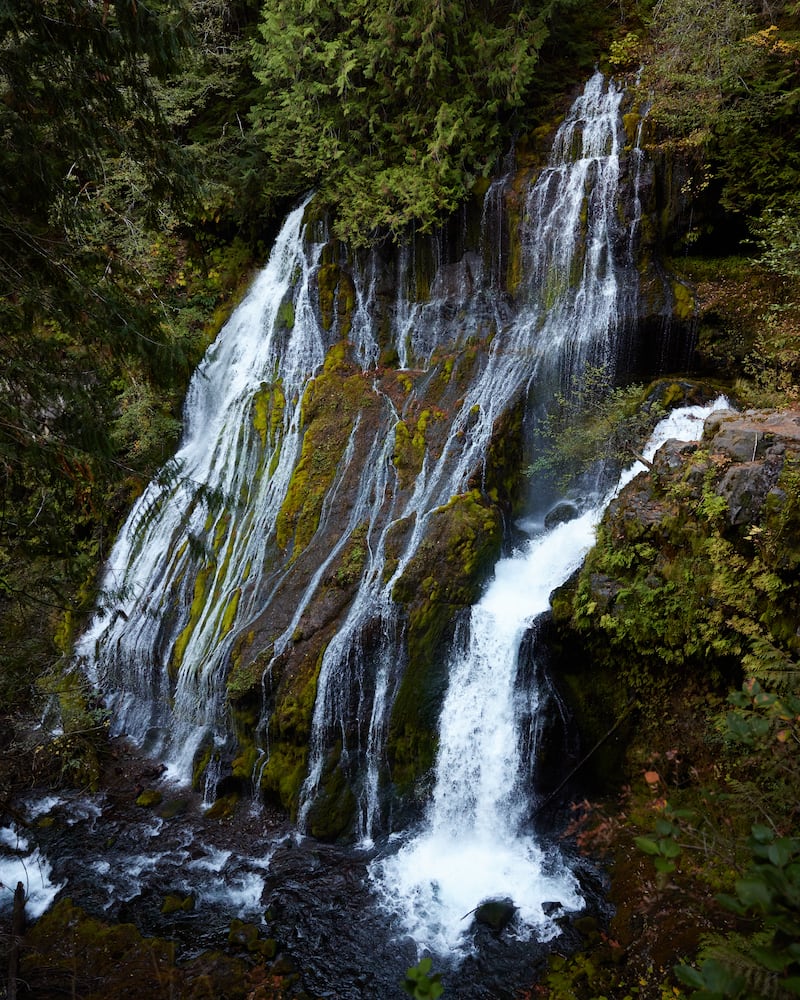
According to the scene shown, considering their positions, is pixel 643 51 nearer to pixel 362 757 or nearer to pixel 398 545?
pixel 398 545

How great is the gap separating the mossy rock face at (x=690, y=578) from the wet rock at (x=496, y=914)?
2391mm

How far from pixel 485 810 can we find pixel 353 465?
619 cm

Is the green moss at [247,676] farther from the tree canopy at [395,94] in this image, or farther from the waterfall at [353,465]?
the tree canopy at [395,94]

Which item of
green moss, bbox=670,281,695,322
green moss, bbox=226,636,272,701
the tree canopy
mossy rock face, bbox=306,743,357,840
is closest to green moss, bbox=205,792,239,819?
mossy rock face, bbox=306,743,357,840

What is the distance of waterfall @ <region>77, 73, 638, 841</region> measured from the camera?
28.7 ft

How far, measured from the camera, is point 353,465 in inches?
441

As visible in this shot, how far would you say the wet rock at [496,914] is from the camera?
677 centimetres

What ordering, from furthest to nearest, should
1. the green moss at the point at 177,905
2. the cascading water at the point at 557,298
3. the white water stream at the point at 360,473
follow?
the cascading water at the point at 557,298 → the white water stream at the point at 360,473 → the green moss at the point at 177,905

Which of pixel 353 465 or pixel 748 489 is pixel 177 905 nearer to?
pixel 353 465

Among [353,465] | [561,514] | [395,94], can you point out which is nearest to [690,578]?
[561,514]

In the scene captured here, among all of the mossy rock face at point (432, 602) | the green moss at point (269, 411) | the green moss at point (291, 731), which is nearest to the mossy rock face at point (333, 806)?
the green moss at point (291, 731)

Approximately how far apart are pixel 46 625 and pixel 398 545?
328 inches

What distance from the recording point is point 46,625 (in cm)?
1255

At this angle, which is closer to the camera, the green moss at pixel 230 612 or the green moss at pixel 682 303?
the green moss at pixel 230 612
